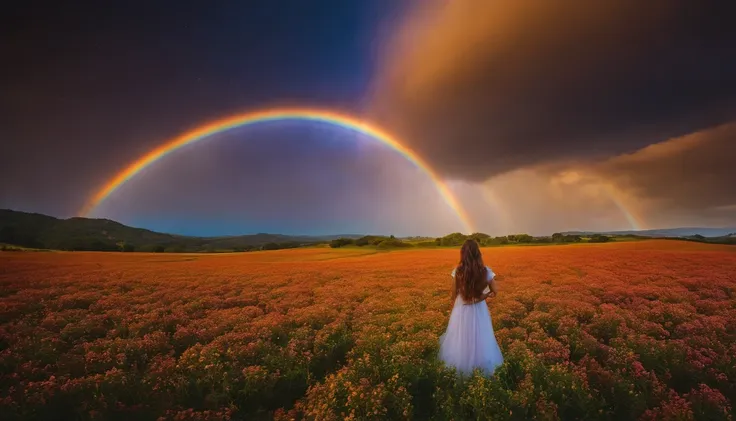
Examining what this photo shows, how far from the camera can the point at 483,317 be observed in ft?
27.3

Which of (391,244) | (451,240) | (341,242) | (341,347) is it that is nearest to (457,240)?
(451,240)

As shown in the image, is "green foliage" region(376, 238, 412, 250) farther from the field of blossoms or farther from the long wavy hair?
the long wavy hair

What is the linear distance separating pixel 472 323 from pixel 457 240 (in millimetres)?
25557

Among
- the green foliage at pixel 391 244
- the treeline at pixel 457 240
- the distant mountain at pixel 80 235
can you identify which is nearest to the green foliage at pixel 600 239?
the treeline at pixel 457 240

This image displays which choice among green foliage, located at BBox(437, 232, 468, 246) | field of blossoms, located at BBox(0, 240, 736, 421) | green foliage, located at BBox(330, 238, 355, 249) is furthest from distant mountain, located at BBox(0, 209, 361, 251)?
green foliage, located at BBox(437, 232, 468, 246)

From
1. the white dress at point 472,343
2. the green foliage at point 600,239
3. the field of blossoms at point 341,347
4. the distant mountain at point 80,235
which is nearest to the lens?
the field of blossoms at point 341,347

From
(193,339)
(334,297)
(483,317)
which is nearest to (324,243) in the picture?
(334,297)

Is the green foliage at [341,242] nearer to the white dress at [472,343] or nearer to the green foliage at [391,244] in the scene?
the green foliage at [391,244]

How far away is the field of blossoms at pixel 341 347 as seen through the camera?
6.91 m

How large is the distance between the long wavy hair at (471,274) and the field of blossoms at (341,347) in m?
1.80

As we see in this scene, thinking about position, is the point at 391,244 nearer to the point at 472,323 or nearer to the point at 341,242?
the point at 341,242

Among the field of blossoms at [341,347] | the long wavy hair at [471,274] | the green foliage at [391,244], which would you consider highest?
the green foliage at [391,244]

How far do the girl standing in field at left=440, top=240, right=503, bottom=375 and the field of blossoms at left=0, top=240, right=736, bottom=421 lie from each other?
490 mm

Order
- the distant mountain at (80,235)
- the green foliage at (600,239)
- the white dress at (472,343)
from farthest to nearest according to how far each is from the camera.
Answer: the green foliage at (600,239) → the distant mountain at (80,235) → the white dress at (472,343)
